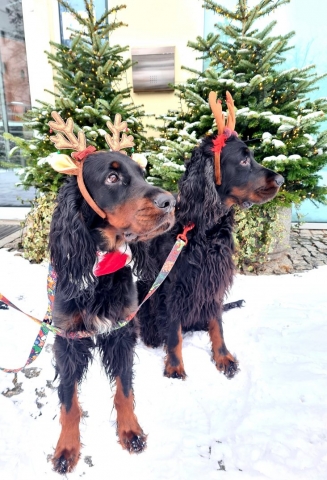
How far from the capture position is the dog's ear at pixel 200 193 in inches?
74.9

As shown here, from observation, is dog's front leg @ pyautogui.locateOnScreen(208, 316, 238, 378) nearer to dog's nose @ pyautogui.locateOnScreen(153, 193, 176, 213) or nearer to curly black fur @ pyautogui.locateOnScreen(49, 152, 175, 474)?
curly black fur @ pyautogui.locateOnScreen(49, 152, 175, 474)

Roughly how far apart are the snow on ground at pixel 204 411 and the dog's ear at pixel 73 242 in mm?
814

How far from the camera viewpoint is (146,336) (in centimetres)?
239

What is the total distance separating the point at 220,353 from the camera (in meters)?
2.18

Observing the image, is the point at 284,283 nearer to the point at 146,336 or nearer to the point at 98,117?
the point at 146,336

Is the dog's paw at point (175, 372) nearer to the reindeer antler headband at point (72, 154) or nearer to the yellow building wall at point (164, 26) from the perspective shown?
the reindeer antler headband at point (72, 154)

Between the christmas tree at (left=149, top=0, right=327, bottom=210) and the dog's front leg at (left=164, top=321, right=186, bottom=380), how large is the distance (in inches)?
65.3

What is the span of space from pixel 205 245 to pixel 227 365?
0.83 metres

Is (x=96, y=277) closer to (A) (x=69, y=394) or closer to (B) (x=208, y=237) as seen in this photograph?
(A) (x=69, y=394)

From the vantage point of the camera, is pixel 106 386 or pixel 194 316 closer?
pixel 106 386

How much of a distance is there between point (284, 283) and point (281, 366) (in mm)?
1415

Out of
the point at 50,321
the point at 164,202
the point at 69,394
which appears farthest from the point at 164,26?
the point at 69,394

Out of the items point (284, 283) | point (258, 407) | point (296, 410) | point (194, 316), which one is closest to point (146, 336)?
point (194, 316)

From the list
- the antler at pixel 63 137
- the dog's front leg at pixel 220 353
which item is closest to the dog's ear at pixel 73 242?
the antler at pixel 63 137
